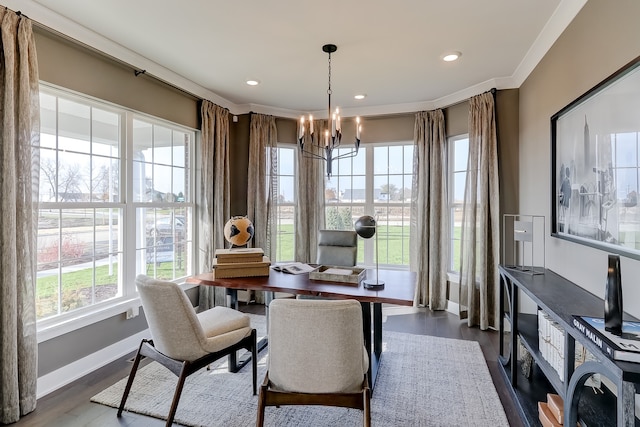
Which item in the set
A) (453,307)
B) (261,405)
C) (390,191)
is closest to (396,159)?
(390,191)

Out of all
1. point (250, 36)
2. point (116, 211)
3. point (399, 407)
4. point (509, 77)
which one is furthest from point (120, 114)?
point (509, 77)

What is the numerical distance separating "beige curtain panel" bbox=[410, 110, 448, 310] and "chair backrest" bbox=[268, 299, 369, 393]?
2.66m

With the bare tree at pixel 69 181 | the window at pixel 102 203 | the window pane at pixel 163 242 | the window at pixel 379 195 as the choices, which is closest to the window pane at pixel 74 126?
the window at pixel 102 203

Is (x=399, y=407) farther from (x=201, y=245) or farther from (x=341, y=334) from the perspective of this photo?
(x=201, y=245)

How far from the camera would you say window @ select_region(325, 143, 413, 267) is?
4449 millimetres

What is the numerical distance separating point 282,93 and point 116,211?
2.16m

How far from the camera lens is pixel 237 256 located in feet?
8.63

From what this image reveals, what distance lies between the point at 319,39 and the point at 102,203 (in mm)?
2251

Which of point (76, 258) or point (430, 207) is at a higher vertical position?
point (430, 207)

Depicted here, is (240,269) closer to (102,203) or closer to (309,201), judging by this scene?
(102,203)

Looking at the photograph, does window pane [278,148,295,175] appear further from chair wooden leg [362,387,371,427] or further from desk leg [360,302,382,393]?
chair wooden leg [362,387,371,427]

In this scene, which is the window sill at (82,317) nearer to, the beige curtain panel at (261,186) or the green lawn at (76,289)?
the green lawn at (76,289)

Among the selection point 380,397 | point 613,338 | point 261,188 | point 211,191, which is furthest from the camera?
point 261,188

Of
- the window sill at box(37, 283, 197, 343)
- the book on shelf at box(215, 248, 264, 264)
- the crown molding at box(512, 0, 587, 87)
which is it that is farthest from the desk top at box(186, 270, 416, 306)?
the crown molding at box(512, 0, 587, 87)
